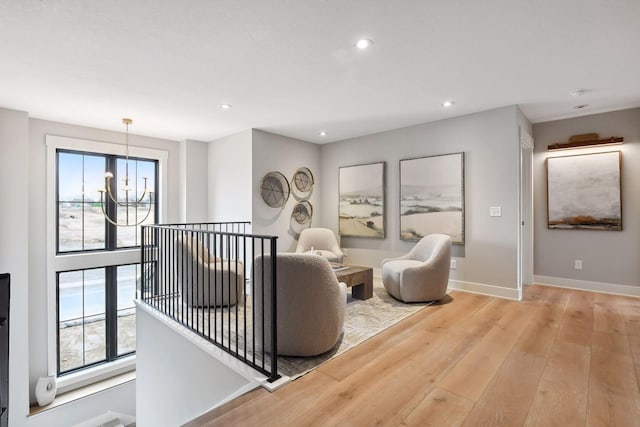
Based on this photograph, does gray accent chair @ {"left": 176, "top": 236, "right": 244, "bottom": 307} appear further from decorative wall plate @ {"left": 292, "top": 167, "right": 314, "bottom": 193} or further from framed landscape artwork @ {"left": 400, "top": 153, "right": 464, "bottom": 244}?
framed landscape artwork @ {"left": 400, "top": 153, "right": 464, "bottom": 244}

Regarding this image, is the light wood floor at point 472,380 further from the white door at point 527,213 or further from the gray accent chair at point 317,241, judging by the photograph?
the gray accent chair at point 317,241

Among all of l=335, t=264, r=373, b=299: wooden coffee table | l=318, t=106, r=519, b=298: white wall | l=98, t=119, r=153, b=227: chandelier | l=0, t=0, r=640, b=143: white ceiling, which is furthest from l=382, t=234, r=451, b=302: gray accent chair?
l=98, t=119, r=153, b=227: chandelier

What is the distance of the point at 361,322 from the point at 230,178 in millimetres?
3415

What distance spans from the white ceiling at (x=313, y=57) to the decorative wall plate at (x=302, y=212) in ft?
6.11

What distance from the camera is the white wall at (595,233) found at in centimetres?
390

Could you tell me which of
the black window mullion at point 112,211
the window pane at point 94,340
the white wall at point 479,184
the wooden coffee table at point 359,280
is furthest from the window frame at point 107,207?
the white wall at point 479,184

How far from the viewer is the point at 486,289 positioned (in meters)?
4.02

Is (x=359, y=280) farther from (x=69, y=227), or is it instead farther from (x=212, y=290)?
(x=69, y=227)

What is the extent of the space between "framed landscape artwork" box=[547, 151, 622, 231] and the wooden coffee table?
2884 mm

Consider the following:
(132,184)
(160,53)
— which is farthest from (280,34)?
(132,184)

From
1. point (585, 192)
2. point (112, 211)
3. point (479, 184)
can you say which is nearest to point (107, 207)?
point (112, 211)

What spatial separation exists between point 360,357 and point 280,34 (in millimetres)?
2496

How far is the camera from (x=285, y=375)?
214 centimetres

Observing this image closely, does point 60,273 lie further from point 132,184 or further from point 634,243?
point 634,243
